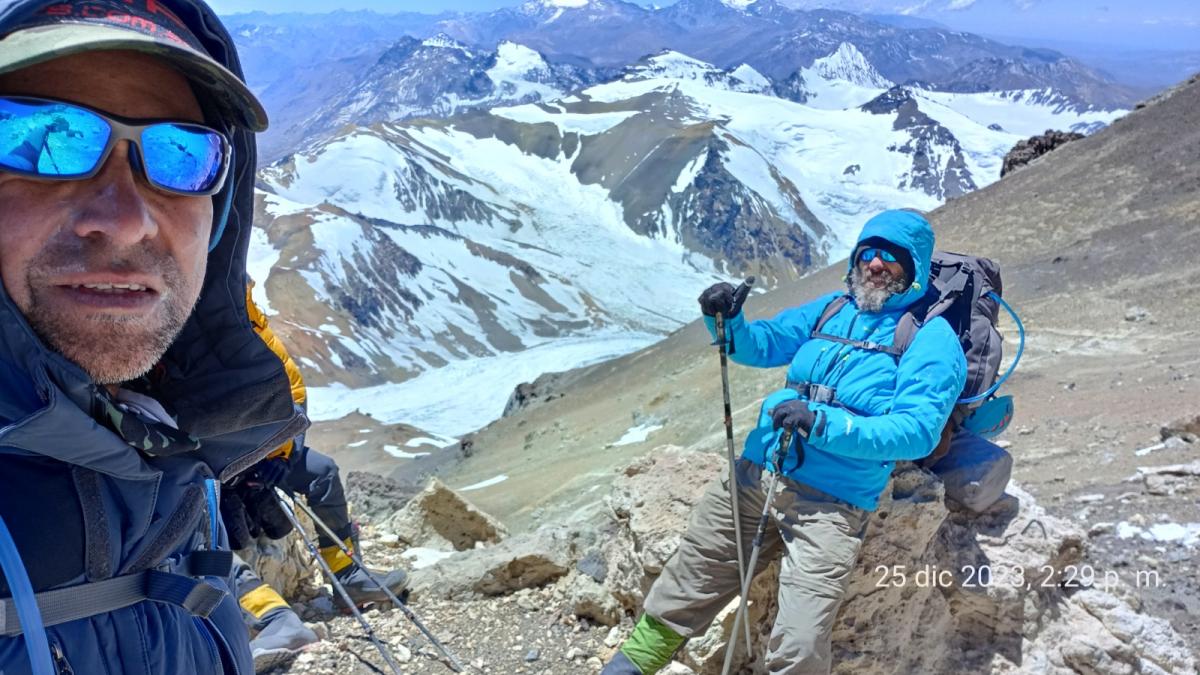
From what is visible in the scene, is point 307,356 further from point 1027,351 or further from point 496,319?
point 1027,351

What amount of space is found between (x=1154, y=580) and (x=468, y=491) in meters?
18.9

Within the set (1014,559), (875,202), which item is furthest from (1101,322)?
(875,202)

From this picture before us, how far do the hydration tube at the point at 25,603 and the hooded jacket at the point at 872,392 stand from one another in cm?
354

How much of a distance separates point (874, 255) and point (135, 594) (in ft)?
14.1

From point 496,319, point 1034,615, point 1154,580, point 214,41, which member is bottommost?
point 496,319

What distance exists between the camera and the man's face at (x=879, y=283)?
477 cm

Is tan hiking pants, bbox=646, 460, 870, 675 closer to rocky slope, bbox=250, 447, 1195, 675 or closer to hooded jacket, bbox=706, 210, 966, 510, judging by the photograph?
hooded jacket, bbox=706, 210, 966, 510

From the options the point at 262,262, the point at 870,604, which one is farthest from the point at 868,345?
the point at 262,262

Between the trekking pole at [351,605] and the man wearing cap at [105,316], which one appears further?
the trekking pole at [351,605]

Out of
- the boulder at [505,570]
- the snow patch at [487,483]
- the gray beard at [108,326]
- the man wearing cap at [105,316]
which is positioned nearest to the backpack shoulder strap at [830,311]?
the boulder at [505,570]

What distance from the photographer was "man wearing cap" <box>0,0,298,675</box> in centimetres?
141

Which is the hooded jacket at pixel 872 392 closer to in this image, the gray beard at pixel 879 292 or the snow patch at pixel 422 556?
the gray beard at pixel 879 292

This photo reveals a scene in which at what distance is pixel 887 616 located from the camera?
4934 millimetres

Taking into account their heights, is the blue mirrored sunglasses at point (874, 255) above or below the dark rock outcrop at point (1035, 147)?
above
